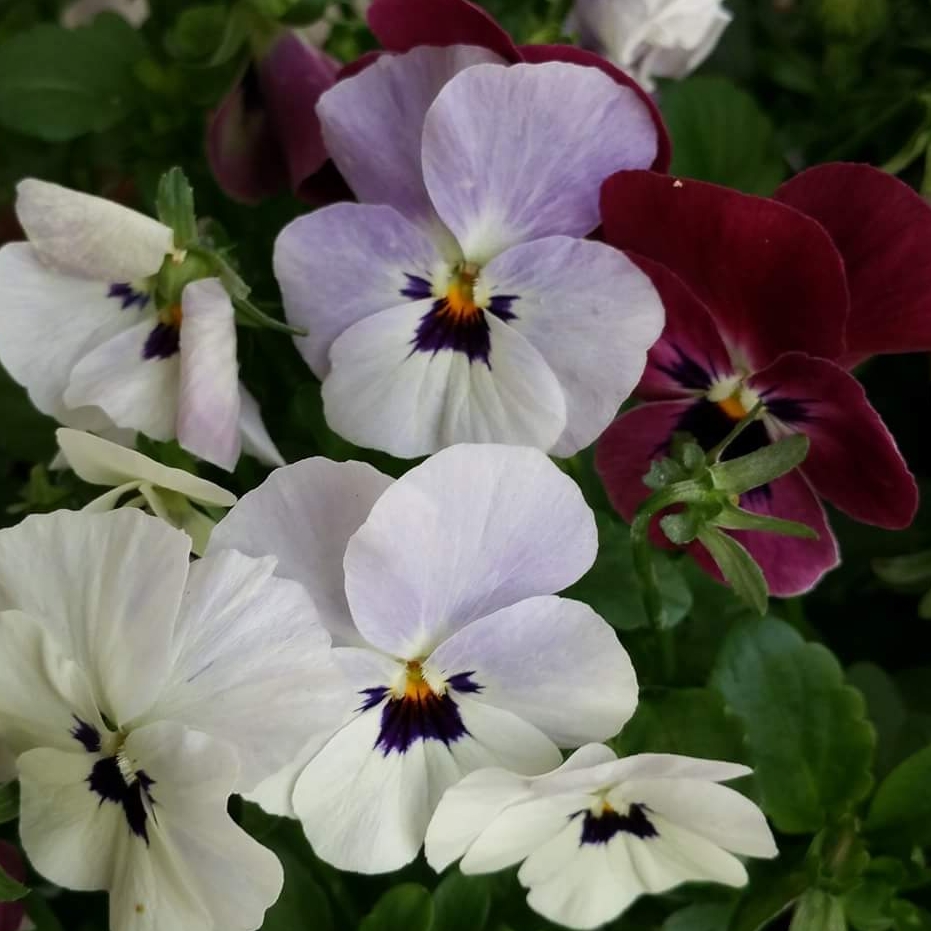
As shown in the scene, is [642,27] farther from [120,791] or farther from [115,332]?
[120,791]

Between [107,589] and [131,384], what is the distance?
0.12 metres

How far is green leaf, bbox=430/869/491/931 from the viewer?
1.77ft

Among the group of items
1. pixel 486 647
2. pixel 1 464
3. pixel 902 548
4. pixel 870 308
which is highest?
pixel 870 308

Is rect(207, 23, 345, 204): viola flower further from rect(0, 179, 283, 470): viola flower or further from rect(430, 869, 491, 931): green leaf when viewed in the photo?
rect(430, 869, 491, 931): green leaf

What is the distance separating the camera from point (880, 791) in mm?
577

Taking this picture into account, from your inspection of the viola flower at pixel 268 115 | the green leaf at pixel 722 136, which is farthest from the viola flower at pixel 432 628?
the green leaf at pixel 722 136

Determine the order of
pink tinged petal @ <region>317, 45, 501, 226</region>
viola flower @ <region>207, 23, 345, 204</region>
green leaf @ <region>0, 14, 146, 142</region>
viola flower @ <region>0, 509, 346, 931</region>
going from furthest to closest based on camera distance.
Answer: green leaf @ <region>0, 14, 146, 142</region>
viola flower @ <region>207, 23, 345, 204</region>
pink tinged petal @ <region>317, 45, 501, 226</region>
viola flower @ <region>0, 509, 346, 931</region>

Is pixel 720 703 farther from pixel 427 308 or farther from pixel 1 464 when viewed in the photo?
pixel 1 464

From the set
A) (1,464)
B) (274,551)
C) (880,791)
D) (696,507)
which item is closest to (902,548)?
(880,791)

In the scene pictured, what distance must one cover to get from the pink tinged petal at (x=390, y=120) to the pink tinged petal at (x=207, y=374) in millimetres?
89

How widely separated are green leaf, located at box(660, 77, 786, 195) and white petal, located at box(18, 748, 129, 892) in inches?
20.3

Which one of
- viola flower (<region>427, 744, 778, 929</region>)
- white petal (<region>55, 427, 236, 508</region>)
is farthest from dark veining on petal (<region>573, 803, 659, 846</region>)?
white petal (<region>55, 427, 236, 508</region>)

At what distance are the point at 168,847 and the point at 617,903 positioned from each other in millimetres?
198

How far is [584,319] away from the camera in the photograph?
494mm
